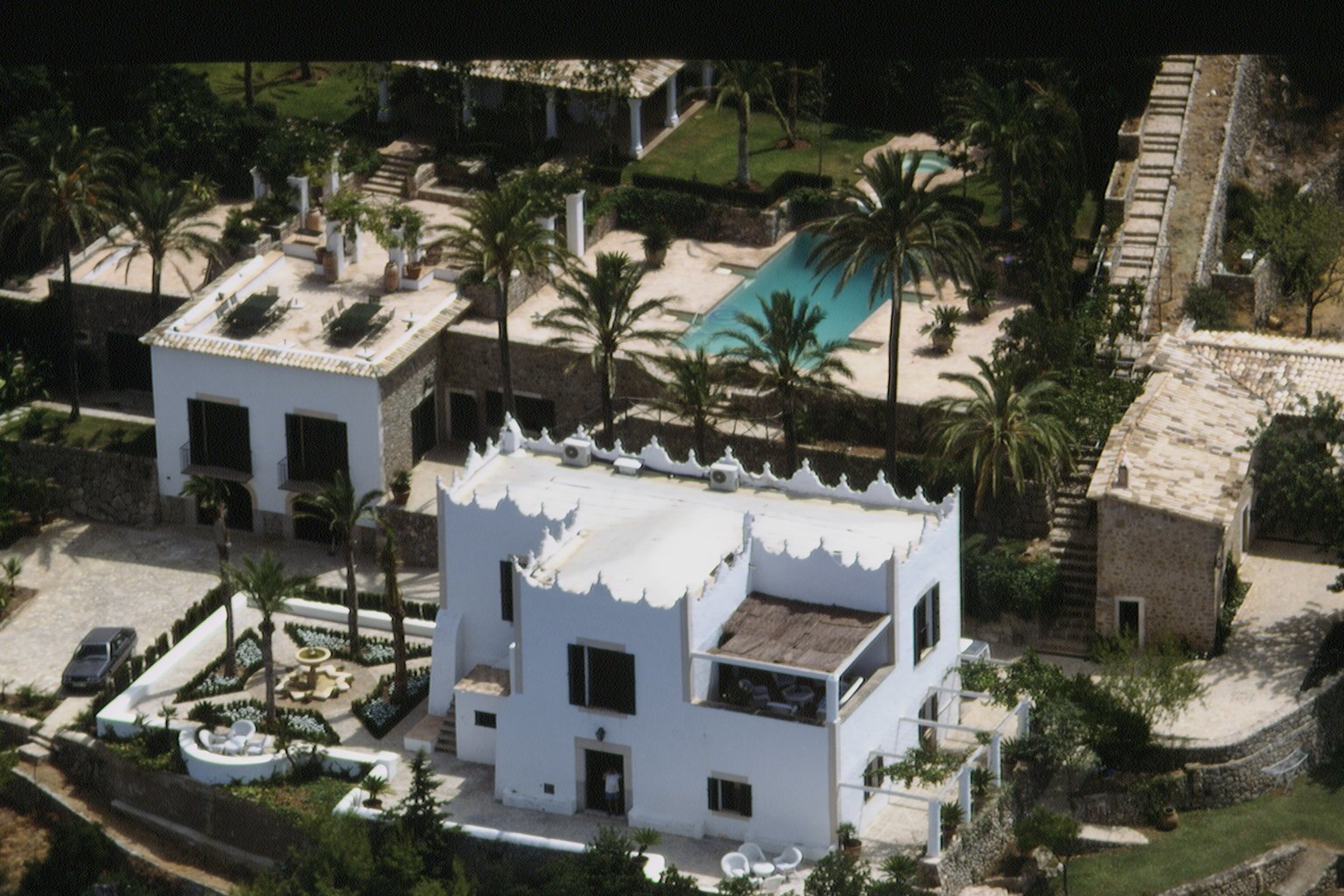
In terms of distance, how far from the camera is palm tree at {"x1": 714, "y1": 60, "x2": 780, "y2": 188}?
66812 millimetres

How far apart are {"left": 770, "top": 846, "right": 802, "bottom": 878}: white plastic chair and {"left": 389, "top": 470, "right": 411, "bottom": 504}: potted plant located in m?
16.8

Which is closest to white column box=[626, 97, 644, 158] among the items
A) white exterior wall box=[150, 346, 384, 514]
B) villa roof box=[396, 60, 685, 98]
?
villa roof box=[396, 60, 685, 98]

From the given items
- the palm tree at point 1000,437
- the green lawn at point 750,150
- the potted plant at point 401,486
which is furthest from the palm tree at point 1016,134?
the potted plant at point 401,486

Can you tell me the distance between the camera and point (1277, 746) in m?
49.2

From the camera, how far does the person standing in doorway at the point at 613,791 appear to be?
46219 mm

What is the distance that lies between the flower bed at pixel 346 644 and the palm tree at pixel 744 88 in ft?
64.7

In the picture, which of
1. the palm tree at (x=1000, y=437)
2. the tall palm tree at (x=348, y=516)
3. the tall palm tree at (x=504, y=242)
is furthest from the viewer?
the tall palm tree at (x=504, y=242)

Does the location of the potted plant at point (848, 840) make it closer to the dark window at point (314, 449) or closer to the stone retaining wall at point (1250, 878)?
the stone retaining wall at point (1250, 878)

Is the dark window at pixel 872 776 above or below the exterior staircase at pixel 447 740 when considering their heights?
above

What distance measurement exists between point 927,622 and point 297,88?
34707 mm

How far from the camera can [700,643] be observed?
4469 centimetres

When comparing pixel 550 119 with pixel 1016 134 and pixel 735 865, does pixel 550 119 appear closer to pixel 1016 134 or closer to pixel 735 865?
pixel 1016 134

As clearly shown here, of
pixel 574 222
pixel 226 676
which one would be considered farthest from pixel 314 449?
pixel 574 222

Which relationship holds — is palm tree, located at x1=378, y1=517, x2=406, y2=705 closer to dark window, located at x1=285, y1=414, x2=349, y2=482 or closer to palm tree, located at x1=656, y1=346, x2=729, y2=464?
dark window, located at x1=285, y1=414, x2=349, y2=482
